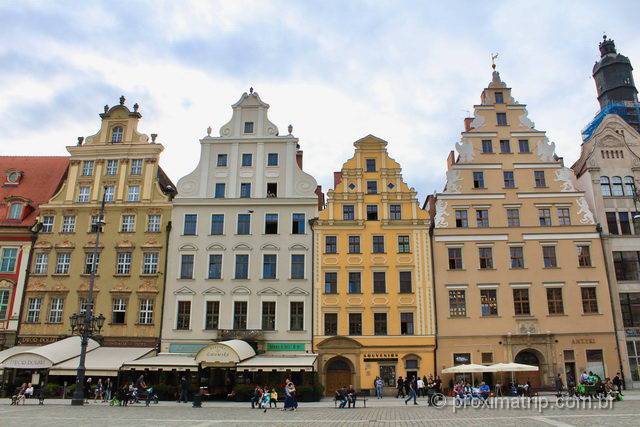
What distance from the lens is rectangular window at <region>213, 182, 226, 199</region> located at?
38.4 m

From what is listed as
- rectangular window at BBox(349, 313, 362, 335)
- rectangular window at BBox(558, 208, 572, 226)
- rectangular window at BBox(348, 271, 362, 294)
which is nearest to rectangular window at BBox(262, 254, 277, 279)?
rectangular window at BBox(348, 271, 362, 294)

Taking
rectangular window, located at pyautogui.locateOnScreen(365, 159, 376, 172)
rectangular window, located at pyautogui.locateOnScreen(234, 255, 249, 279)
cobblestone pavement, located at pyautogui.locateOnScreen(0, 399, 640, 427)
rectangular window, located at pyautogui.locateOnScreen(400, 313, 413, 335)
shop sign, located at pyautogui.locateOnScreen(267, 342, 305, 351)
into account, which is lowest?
cobblestone pavement, located at pyautogui.locateOnScreen(0, 399, 640, 427)

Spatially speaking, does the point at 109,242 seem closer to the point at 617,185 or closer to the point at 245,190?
the point at 245,190

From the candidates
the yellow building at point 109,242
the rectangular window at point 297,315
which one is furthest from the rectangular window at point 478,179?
the yellow building at point 109,242

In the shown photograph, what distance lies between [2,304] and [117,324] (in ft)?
27.1

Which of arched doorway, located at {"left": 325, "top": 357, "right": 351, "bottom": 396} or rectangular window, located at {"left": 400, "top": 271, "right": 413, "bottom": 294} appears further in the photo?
rectangular window, located at {"left": 400, "top": 271, "right": 413, "bottom": 294}

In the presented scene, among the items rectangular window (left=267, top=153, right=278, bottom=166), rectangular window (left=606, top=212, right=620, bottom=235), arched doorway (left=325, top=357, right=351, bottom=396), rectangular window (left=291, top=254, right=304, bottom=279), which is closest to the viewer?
arched doorway (left=325, top=357, right=351, bottom=396)

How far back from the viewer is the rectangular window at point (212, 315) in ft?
116

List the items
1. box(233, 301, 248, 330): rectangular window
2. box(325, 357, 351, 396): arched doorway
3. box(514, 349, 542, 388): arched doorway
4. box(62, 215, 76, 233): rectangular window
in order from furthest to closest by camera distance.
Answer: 1. box(62, 215, 76, 233): rectangular window
2. box(233, 301, 248, 330): rectangular window
3. box(325, 357, 351, 396): arched doorway
4. box(514, 349, 542, 388): arched doorway

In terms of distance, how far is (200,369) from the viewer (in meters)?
32.0

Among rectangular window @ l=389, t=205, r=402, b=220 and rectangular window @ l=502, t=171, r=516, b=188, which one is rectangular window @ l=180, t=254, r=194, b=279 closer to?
rectangular window @ l=389, t=205, r=402, b=220

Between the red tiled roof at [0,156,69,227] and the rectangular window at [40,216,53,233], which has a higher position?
the red tiled roof at [0,156,69,227]

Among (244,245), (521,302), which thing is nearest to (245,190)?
(244,245)

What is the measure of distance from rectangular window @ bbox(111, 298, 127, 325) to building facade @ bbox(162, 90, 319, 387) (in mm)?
2931
